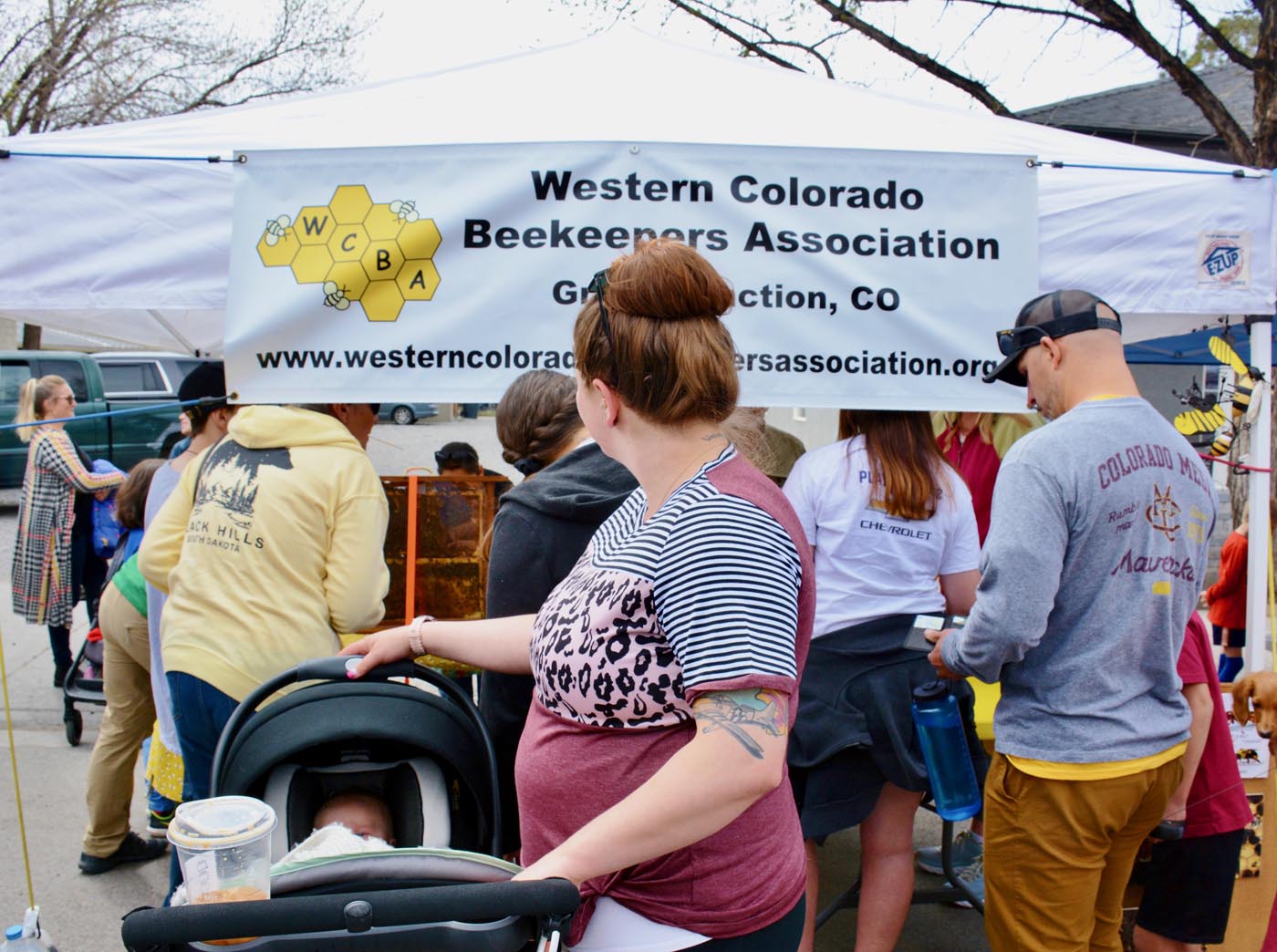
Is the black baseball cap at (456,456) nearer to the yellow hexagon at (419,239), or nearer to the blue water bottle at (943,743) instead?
the yellow hexagon at (419,239)

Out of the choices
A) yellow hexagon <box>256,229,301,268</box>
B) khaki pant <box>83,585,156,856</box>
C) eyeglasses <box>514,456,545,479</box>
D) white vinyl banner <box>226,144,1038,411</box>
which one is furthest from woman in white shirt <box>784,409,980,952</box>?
khaki pant <box>83,585,156,856</box>

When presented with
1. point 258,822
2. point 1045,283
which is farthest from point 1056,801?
point 258,822

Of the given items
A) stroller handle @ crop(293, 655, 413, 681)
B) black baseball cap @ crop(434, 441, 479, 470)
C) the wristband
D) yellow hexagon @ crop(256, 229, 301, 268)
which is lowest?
stroller handle @ crop(293, 655, 413, 681)

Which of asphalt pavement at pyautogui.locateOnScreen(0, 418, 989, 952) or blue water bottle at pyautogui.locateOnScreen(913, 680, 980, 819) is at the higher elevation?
blue water bottle at pyautogui.locateOnScreen(913, 680, 980, 819)

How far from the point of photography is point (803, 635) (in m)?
1.47

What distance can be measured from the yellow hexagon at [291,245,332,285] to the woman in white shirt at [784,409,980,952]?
4.73ft

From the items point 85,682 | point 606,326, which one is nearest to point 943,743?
point 606,326

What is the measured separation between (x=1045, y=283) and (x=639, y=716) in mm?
2236

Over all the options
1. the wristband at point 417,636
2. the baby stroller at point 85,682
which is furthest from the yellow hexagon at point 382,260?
A: the baby stroller at point 85,682

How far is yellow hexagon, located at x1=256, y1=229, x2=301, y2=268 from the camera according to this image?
9.03ft

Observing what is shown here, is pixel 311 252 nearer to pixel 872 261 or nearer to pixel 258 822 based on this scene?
pixel 872 261

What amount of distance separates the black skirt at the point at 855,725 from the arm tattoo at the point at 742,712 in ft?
5.15

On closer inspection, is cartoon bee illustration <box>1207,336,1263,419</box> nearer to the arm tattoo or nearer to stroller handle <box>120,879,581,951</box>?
the arm tattoo

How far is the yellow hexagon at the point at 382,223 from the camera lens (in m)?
2.76
